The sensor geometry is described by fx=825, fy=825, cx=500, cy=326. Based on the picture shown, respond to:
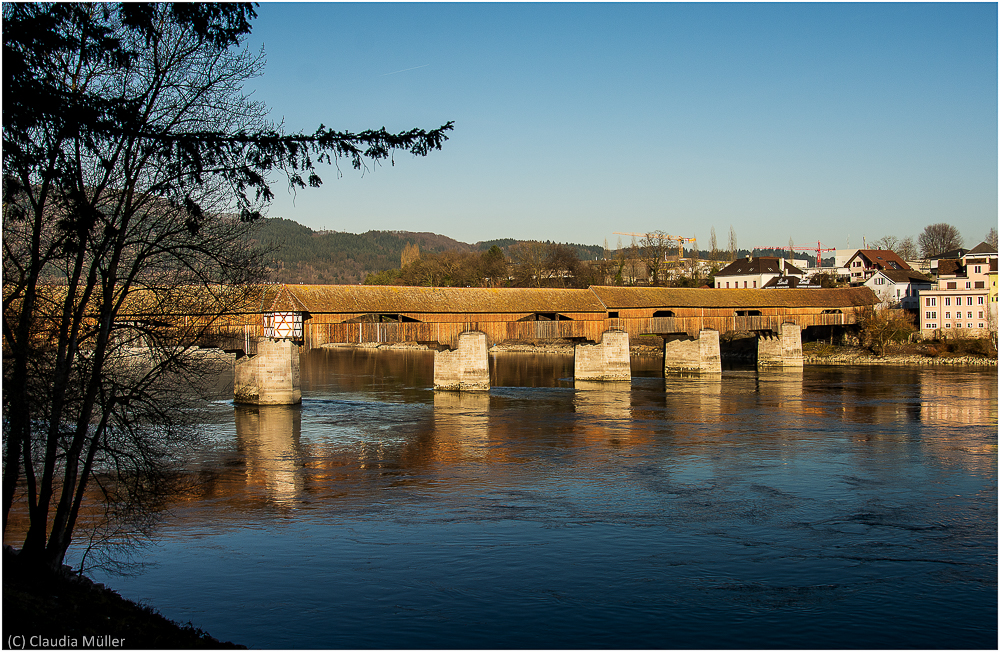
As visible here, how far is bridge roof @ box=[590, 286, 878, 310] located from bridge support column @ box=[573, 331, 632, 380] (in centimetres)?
186

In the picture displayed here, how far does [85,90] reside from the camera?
7.55 metres

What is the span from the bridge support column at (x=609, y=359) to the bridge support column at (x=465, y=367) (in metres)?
5.91

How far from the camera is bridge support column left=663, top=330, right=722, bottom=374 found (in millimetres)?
38281

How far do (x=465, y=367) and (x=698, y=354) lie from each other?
1279 centimetres

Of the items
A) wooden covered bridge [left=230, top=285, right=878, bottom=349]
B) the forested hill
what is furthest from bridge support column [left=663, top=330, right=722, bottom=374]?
the forested hill

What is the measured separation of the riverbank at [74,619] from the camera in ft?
19.7

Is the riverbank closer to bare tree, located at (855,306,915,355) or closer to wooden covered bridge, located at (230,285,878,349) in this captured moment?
wooden covered bridge, located at (230,285,878,349)

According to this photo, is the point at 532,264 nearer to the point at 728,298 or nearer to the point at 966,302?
the point at 728,298

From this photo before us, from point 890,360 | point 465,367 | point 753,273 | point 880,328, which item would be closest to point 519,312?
point 465,367

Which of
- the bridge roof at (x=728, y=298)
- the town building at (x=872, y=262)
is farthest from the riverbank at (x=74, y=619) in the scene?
the town building at (x=872, y=262)

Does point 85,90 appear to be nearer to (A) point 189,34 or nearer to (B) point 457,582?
(A) point 189,34

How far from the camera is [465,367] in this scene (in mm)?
31203

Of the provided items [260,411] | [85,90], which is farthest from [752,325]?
[85,90]

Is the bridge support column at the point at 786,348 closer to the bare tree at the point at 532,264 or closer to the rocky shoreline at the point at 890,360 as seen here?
the rocky shoreline at the point at 890,360
